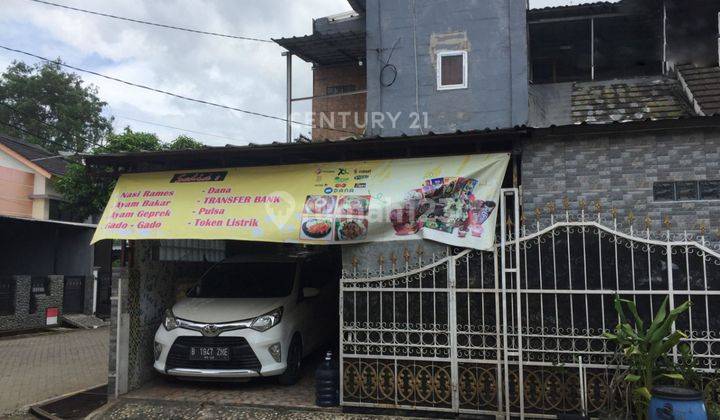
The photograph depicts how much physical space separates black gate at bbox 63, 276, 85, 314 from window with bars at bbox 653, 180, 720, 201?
1667 centimetres

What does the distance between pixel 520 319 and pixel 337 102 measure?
10724mm

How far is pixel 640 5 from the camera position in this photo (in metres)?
10.4

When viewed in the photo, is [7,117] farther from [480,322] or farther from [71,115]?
[480,322]

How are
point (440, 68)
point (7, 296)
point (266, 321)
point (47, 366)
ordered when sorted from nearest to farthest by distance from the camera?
point (266, 321)
point (47, 366)
point (440, 68)
point (7, 296)

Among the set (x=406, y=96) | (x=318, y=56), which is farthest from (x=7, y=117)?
(x=406, y=96)

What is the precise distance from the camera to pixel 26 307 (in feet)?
49.4

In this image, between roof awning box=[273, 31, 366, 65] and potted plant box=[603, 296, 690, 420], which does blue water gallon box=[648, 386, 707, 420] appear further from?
roof awning box=[273, 31, 366, 65]

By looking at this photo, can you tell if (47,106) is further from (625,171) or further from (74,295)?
(625,171)

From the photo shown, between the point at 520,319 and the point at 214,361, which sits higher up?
the point at 520,319

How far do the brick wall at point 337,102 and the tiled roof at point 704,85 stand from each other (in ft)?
25.0

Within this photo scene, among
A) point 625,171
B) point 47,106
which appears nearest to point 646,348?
point 625,171

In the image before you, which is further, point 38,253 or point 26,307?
point 38,253

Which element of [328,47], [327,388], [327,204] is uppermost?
[328,47]

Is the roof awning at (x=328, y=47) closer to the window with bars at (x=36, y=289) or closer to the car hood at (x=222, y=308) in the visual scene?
the car hood at (x=222, y=308)
